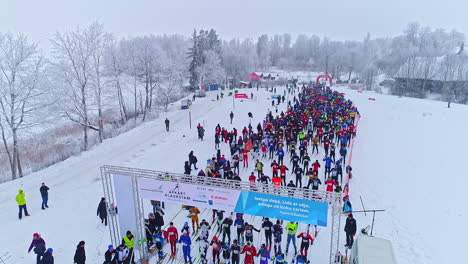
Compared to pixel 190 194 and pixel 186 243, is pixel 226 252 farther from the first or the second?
pixel 190 194

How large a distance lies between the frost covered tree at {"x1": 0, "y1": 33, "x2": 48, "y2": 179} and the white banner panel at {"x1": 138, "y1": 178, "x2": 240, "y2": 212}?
16872mm

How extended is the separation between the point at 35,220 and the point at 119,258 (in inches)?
262

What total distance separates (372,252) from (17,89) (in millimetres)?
25728

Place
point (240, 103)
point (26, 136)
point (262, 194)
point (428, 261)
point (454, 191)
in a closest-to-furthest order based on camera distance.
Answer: point (262, 194) → point (428, 261) → point (454, 191) → point (26, 136) → point (240, 103)

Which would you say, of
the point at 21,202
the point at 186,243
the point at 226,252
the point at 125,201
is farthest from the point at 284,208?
the point at 21,202

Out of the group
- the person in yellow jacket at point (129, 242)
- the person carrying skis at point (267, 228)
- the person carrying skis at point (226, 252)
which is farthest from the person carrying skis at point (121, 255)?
the person carrying skis at point (267, 228)

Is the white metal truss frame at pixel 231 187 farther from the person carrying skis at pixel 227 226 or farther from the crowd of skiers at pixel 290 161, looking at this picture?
the person carrying skis at pixel 227 226

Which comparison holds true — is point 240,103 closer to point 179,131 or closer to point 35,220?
point 179,131

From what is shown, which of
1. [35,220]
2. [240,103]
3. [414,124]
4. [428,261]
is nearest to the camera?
[428,261]

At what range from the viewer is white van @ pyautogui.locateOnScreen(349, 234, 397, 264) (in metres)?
7.92

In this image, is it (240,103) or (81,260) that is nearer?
(81,260)

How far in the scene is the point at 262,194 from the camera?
8.95 metres

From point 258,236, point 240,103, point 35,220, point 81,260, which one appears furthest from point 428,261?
point 240,103

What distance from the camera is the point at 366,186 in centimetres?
1548
